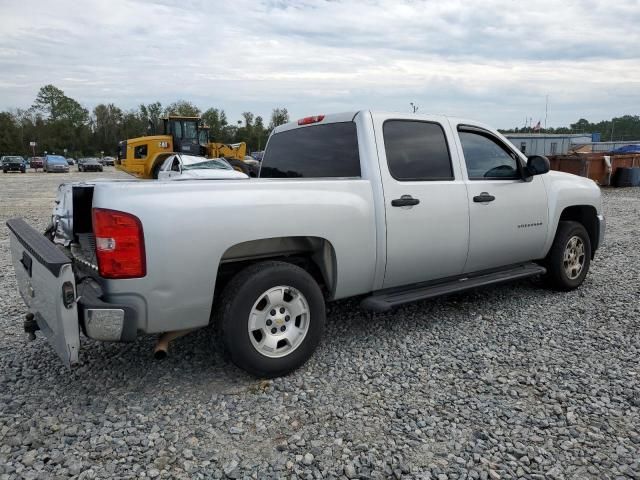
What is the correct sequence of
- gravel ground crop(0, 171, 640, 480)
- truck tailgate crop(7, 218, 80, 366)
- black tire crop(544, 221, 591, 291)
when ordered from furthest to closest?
black tire crop(544, 221, 591, 291) < truck tailgate crop(7, 218, 80, 366) < gravel ground crop(0, 171, 640, 480)

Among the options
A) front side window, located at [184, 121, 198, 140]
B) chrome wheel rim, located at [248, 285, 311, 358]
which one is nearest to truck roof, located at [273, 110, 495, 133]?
chrome wheel rim, located at [248, 285, 311, 358]

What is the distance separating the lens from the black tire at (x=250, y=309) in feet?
10.7

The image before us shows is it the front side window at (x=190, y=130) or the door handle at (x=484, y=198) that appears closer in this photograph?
the door handle at (x=484, y=198)

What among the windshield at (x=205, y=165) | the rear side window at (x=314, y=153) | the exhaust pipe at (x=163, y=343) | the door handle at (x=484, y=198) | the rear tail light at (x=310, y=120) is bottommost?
the exhaust pipe at (x=163, y=343)

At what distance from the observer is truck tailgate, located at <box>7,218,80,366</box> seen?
2.79 meters

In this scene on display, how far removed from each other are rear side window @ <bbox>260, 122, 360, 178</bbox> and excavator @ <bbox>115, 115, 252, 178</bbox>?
18042 millimetres

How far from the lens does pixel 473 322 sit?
185 inches

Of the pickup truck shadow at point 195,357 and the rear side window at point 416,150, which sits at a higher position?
the rear side window at point 416,150

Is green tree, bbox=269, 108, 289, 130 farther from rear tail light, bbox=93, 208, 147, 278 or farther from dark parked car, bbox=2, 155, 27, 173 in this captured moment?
rear tail light, bbox=93, 208, 147, 278

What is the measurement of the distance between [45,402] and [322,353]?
1.99 m

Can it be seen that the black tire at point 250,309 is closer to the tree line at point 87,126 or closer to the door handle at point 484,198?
the door handle at point 484,198

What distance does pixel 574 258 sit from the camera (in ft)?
18.5

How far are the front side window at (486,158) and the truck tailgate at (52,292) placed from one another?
3430mm

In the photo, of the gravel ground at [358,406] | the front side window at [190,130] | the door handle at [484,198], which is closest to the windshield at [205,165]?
the front side window at [190,130]
